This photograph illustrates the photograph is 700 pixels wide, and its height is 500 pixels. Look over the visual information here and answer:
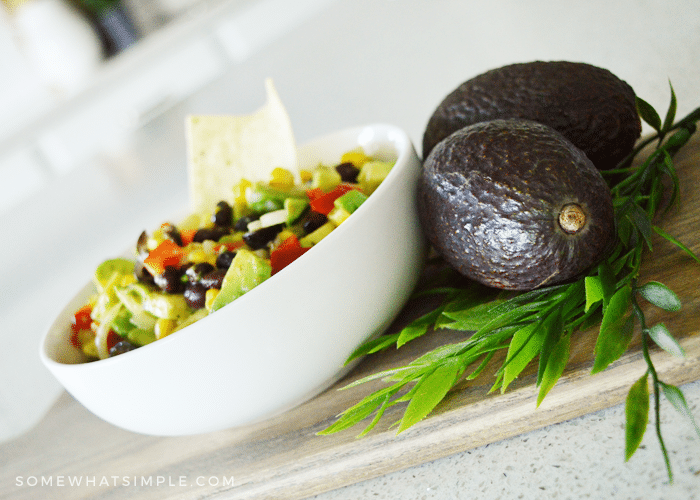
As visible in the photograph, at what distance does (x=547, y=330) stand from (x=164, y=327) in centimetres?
45

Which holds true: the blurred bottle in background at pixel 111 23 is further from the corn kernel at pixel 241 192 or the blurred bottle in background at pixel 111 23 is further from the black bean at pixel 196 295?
the black bean at pixel 196 295

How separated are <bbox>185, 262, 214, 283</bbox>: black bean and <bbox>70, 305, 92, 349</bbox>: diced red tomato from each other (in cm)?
24

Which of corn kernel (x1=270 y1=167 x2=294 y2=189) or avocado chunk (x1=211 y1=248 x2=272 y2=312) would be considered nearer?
avocado chunk (x1=211 y1=248 x2=272 y2=312)

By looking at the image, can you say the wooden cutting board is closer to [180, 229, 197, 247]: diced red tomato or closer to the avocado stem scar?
the avocado stem scar

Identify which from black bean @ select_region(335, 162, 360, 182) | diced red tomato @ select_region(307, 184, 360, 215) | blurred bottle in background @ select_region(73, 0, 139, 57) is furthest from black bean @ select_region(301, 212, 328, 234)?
blurred bottle in background @ select_region(73, 0, 139, 57)

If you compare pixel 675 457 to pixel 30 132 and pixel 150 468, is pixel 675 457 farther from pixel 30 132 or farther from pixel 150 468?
pixel 30 132

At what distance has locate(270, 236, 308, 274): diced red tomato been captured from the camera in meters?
0.67

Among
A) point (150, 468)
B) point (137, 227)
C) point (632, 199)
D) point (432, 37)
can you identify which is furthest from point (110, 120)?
point (632, 199)

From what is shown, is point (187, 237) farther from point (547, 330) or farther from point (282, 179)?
point (547, 330)

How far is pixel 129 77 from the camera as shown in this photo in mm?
3342

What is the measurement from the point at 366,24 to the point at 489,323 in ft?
10.0

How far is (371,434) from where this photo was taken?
24.0 inches

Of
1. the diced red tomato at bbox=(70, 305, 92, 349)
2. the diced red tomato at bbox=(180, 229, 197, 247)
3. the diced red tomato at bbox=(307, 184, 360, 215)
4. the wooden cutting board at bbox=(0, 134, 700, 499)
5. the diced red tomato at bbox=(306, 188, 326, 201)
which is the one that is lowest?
the wooden cutting board at bbox=(0, 134, 700, 499)

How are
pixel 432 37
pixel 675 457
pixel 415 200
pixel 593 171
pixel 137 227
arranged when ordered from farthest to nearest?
1. pixel 432 37
2. pixel 137 227
3. pixel 415 200
4. pixel 593 171
5. pixel 675 457
